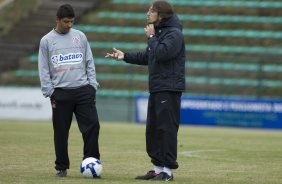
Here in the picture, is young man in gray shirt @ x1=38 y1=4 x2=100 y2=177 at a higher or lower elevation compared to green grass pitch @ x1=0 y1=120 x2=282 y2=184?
higher

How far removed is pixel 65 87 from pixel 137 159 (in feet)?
10.5

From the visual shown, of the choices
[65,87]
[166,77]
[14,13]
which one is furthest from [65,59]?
[14,13]

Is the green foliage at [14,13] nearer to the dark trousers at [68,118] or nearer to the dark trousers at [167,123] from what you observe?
the dark trousers at [68,118]

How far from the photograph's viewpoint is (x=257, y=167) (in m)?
12.3

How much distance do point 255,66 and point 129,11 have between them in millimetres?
9566

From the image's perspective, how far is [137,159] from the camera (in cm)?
1341

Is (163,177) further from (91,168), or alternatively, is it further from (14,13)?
(14,13)

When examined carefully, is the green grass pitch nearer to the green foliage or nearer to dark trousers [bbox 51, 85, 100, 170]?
dark trousers [bbox 51, 85, 100, 170]

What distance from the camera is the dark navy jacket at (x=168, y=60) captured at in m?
10.0

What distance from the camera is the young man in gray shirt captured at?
10555 mm

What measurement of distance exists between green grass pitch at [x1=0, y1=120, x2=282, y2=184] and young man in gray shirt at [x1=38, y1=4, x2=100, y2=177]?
449 mm

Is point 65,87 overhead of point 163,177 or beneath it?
overhead

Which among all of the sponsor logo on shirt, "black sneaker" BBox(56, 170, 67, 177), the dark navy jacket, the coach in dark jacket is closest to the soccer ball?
"black sneaker" BBox(56, 170, 67, 177)

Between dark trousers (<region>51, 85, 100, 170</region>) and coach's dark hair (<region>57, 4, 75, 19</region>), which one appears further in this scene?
dark trousers (<region>51, 85, 100, 170</region>)
